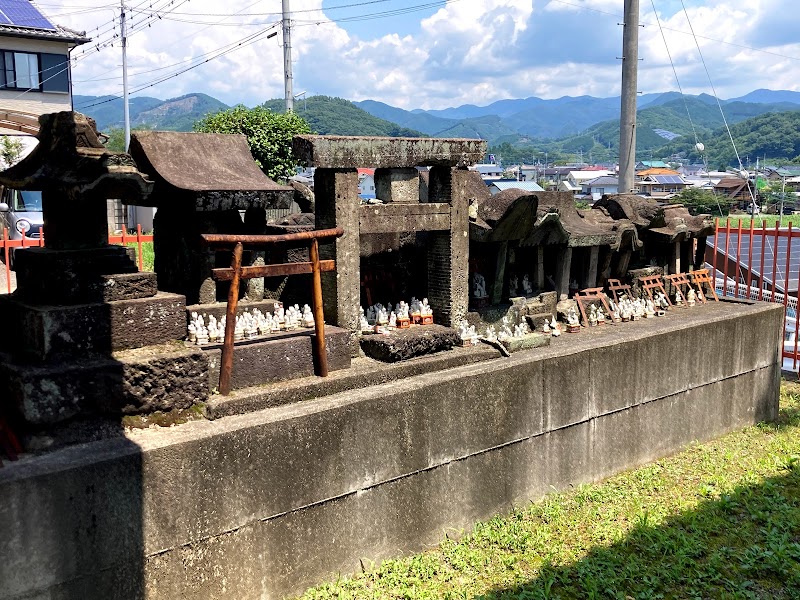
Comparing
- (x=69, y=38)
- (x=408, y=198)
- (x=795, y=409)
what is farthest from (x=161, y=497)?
(x=69, y=38)

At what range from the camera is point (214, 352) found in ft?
17.2

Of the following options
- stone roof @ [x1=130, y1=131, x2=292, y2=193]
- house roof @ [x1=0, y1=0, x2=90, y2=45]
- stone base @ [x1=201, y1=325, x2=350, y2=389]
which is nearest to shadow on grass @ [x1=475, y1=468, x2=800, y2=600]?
stone base @ [x1=201, y1=325, x2=350, y2=389]

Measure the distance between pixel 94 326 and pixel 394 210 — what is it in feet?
9.31

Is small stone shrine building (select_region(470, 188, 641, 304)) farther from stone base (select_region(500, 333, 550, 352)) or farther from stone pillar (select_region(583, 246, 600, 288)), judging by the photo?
stone base (select_region(500, 333, 550, 352))

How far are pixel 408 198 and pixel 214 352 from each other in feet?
8.17

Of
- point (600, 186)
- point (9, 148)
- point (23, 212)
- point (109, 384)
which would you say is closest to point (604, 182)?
point (600, 186)

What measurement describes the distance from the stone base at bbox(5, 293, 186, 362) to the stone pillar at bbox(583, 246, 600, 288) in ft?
17.2

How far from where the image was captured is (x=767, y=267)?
11359 mm

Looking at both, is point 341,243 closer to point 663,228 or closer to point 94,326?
point 94,326

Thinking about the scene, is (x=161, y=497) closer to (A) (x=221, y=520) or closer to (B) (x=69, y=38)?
(A) (x=221, y=520)

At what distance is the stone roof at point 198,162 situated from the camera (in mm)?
5746

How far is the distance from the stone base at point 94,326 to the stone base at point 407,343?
1.70m

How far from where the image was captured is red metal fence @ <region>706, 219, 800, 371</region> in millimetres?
10258

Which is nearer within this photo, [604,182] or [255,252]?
[255,252]
